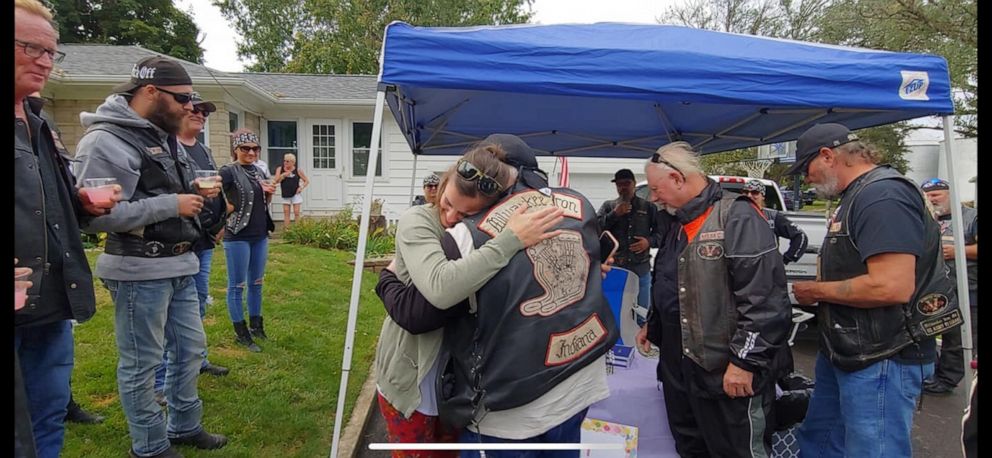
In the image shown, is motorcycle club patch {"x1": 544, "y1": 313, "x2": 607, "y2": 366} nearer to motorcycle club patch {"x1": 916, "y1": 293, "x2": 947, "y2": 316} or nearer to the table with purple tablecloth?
the table with purple tablecloth

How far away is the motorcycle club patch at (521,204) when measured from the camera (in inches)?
65.1

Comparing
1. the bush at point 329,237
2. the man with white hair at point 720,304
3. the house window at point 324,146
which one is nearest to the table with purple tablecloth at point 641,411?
the man with white hair at point 720,304

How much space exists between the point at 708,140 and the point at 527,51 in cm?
345

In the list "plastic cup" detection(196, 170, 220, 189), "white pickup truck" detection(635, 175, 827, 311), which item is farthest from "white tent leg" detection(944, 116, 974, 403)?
"plastic cup" detection(196, 170, 220, 189)

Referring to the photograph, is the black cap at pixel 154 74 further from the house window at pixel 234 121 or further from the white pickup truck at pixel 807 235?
the house window at pixel 234 121

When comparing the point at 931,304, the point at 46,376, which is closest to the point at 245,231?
the point at 46,376

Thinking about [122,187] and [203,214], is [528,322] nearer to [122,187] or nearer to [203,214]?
[122,187]

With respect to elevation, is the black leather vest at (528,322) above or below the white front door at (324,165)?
below

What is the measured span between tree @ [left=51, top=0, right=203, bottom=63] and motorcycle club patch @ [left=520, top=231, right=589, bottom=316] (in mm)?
28394

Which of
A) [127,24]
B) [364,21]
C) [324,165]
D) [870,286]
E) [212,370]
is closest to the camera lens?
[870,286]

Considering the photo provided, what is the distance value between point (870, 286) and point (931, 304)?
38cm

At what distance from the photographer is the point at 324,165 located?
1264cm

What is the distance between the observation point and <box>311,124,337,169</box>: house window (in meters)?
12.6

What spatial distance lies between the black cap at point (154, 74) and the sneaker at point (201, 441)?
1.80 m
